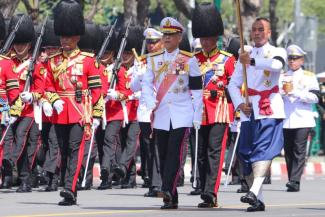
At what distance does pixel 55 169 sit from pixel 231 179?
3.77 meters

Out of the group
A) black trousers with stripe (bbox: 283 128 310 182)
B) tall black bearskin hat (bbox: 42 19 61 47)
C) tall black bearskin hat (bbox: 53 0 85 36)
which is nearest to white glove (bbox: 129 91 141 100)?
tall black bearskin hat (bbox: 42 19 61 47)

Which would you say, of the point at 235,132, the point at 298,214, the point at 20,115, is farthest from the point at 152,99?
the point at 235,132

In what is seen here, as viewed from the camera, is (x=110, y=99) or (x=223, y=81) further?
(x=110, y=99)

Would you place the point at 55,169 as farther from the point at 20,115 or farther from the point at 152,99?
the point at 152,99

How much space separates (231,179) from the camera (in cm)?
2217

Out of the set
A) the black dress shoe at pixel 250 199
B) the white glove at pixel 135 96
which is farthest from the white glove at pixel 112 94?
the black dress shoe at pixel 250 199

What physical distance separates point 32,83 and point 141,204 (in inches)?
134

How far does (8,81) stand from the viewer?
18.3 meters

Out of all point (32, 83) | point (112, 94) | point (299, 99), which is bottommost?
point (299, 99)

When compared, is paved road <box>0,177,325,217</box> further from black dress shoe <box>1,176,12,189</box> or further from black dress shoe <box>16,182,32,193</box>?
black dress shoe <box>1,176,12,189</box>

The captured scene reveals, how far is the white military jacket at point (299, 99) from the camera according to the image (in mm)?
19922

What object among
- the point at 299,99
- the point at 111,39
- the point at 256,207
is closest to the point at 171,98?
the point at 256,207

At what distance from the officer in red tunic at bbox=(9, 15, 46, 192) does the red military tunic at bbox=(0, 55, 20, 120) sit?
239mm

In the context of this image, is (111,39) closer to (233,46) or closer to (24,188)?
(233,46)
